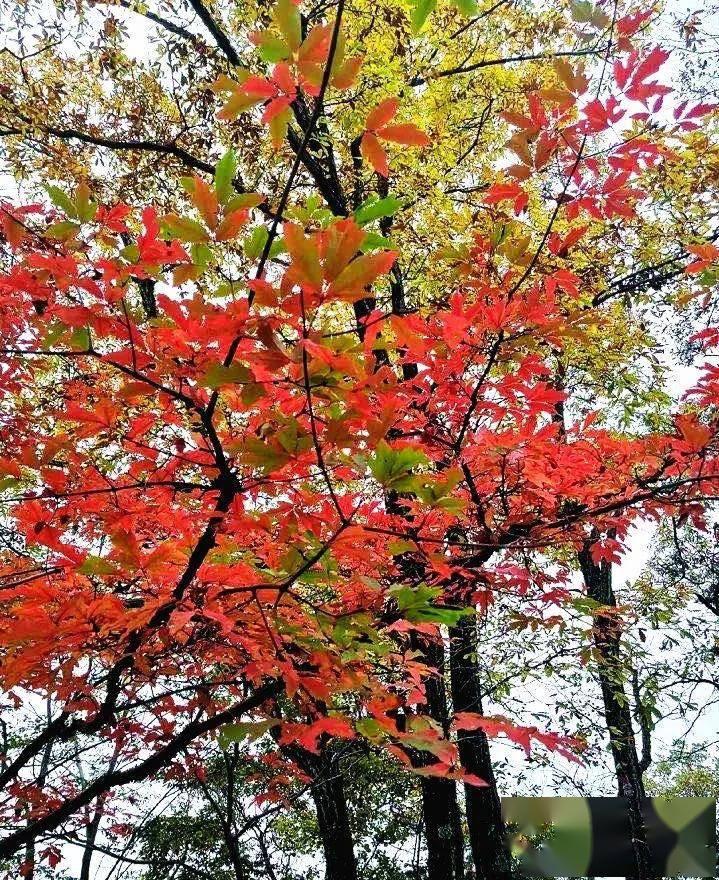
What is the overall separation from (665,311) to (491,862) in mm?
6486

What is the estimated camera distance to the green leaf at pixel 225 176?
1004 mm

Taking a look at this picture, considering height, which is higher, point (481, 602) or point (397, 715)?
point (481, 602)

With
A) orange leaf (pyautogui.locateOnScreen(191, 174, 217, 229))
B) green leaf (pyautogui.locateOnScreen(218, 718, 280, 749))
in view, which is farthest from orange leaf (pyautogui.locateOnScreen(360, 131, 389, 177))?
green leaf (pyautogui.locateOnScreen(218, 718, 280, 749))

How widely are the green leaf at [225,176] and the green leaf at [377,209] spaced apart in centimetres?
22

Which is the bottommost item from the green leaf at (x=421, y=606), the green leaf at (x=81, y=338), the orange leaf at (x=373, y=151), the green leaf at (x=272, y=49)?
the green leaf at (x=421, y=606)

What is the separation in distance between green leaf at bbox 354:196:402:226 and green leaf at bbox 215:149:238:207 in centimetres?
22

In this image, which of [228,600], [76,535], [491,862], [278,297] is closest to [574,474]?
[228,600]

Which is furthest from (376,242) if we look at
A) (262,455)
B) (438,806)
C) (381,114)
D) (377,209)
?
(438,806)

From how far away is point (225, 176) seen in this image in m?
1.04

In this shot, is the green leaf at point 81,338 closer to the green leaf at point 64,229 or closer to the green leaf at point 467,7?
the green leaf at point 64,229

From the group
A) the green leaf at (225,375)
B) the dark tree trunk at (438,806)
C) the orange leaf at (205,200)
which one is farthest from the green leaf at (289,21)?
the dark tree trunk at (438,806)

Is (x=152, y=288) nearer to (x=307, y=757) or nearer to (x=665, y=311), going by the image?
(x=307, y=757)

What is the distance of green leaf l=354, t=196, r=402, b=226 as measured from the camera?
0.99 m

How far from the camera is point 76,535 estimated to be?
388 cm
